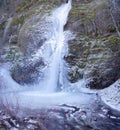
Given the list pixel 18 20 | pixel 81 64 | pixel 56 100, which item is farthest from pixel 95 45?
pixel 18 20

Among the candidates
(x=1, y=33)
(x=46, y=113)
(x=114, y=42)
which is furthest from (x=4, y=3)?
(x=46, y=113)

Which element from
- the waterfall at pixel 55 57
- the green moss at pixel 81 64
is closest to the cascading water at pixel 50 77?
the waterfall at pixel 55 57

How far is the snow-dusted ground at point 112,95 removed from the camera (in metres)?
11.4

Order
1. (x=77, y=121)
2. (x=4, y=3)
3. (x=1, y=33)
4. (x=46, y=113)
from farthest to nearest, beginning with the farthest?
(x=4, y=3) < (x=1, y=33) < (x=46, y=113) < (x=77, y=121)

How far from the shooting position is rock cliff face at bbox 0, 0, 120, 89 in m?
13.9

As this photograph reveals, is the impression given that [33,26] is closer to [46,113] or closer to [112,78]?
[112,78]

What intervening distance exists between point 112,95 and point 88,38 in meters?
4.22

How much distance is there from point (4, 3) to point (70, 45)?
12.2m

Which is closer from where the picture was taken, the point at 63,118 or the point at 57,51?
the point at 63,118

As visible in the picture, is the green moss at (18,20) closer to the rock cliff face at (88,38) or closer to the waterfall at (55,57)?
the rock cliff face at (88,38)

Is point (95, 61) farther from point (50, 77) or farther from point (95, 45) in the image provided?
point (50, 77)

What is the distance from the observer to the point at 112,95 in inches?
484

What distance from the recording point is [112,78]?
13.6 metres

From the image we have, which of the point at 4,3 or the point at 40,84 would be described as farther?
the point at 4,3
